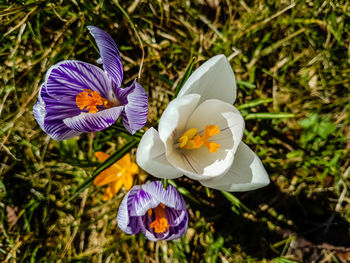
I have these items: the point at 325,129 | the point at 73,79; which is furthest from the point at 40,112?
the point at 325,129

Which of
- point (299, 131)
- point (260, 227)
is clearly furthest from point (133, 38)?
point (260, 227)

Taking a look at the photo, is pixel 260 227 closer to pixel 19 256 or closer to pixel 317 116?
pixel 317 116

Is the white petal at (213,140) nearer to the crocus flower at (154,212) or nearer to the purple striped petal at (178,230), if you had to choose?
the crocus flower at (154,212)

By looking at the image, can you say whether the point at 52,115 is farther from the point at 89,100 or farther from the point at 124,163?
the point at 124,163

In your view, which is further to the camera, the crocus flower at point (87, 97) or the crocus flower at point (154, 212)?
the crocus flower at point (154, 212)

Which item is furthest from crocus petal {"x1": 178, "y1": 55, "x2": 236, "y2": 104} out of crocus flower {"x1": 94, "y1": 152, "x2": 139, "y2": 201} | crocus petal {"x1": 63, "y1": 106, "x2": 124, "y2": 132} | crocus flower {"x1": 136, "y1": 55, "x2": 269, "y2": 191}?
crocus flower {"x1": 94, "y1": 152, "x2": 139, "y2": 201}

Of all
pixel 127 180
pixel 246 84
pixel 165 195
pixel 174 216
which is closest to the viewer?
pixel 165 195

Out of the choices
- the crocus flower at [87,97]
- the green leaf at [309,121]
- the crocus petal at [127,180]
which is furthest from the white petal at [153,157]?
the green leaf at [309,121]

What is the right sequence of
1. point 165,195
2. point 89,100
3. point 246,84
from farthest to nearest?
point 246,84 → point 165,195 → point 89,100
